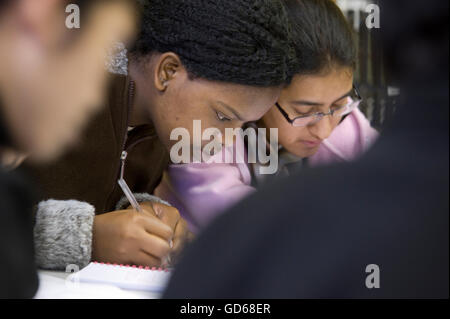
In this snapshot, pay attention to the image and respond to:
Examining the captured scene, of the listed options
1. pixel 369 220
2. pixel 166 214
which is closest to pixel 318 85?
pixel 166 214

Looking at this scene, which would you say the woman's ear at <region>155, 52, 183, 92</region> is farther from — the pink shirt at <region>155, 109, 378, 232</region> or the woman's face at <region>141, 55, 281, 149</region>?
the pink shirt at <region>155, 109, 378, 232</region>

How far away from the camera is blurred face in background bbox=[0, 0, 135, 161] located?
1.82ft

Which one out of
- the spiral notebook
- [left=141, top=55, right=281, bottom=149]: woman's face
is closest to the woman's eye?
[left=141, top=55, right=281, bottom=149]: woman's face

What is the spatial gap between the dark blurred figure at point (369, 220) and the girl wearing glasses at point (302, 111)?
0.66 meters

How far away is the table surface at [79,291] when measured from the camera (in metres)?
0.53

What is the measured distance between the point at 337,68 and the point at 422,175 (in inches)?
30.2

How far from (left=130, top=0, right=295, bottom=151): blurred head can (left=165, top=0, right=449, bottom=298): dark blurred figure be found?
0.52 meters

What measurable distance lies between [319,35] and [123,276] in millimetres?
→ 531

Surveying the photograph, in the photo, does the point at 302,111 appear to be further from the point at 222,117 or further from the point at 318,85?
the point at 222,117

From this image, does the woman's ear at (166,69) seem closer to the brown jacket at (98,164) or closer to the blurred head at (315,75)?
the brown jacket at (98,164)

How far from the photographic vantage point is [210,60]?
2.40 ft

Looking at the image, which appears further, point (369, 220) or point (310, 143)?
point (310, 143)
